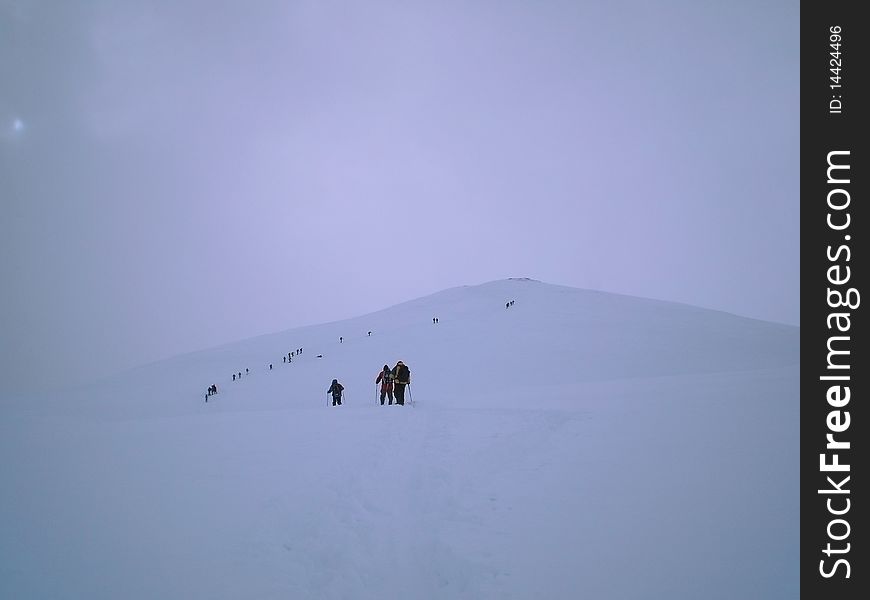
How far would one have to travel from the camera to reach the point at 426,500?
29.7 feet

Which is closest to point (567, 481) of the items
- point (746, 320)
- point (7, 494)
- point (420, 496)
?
point (420, 496)

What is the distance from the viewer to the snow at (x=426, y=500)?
618 cm

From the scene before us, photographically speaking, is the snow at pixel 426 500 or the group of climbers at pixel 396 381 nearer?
the snow at pixel 426 500

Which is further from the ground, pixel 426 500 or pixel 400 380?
pixel 400 380
